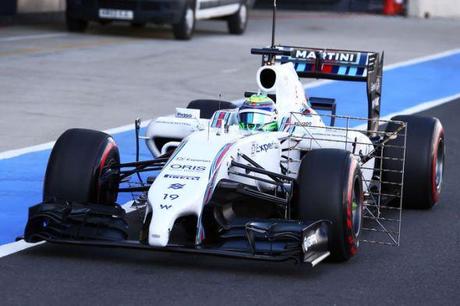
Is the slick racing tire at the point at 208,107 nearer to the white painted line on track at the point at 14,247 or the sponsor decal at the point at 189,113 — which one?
the sponsor decal at the point at 189,113

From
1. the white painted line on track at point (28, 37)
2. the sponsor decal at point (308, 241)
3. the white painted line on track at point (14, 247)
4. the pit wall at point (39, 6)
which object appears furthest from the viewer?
the pit wall at point (39, 6)

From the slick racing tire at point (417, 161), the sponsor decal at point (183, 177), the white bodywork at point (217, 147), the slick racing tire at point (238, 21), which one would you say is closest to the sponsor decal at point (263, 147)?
the white bodywork at point (217, 147)

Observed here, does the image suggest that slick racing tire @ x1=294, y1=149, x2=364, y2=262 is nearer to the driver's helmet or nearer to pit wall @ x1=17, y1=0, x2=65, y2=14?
the driver's helmet

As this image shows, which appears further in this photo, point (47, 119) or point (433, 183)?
point (47, 119)

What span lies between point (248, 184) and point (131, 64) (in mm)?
12002

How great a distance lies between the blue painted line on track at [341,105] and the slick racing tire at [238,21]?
14.7 ft

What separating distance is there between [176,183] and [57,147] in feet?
3.37

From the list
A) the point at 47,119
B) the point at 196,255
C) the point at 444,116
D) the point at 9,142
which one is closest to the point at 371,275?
the point at 196,255

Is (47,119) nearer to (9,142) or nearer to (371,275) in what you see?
(9,142)

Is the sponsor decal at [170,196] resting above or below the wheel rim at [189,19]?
above

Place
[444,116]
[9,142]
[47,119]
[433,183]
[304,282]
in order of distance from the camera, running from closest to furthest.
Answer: [304,282] < [433,183] < [9,142] < [47,119] < [444,116]

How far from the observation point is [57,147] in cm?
812

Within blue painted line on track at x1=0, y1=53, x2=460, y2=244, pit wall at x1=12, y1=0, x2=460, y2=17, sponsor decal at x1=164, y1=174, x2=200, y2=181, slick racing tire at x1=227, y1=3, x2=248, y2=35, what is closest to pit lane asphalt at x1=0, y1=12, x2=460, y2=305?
slick racing tire at x1=227, y1=3, x2=248, y2=35

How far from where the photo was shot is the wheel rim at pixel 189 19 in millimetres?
23641
